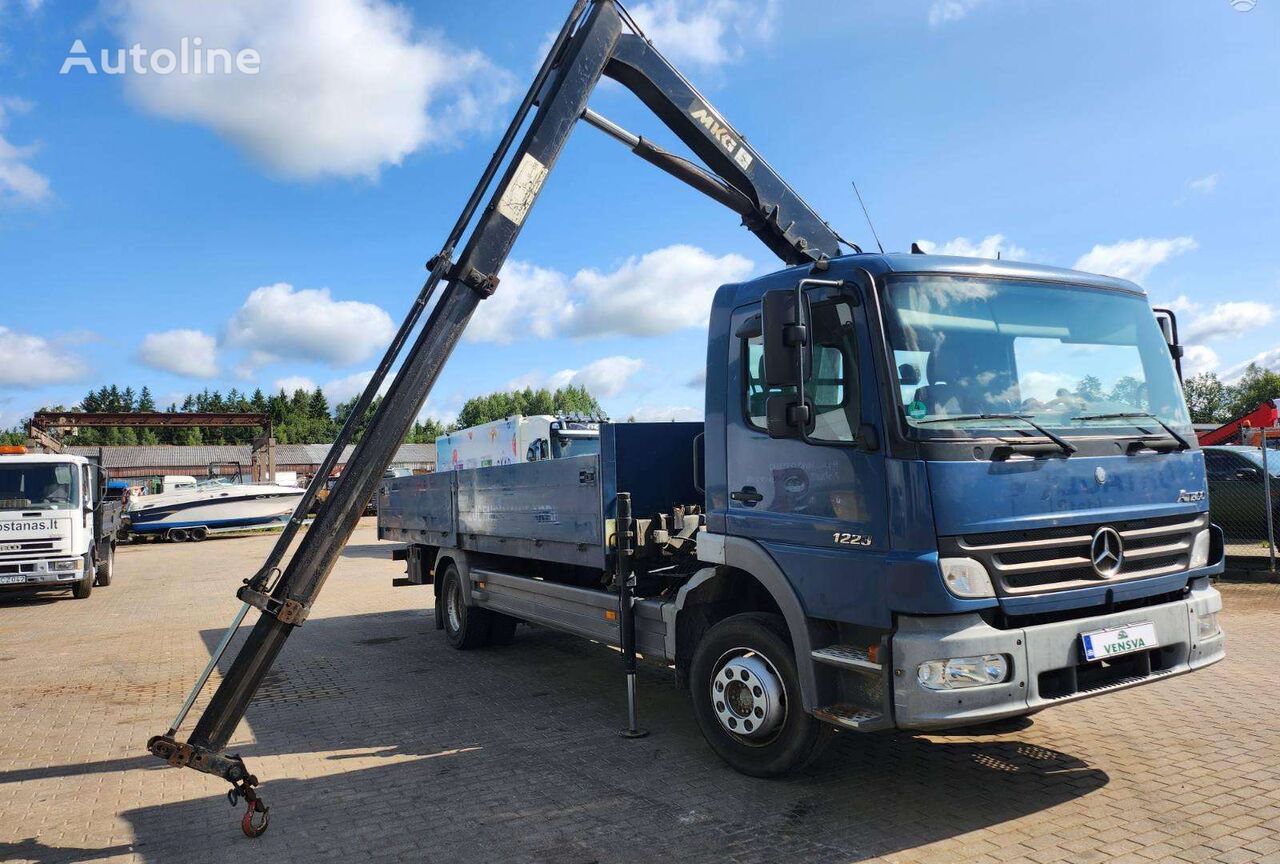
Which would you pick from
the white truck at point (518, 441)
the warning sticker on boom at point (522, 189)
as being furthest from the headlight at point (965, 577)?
the white truck at point (518, 441)

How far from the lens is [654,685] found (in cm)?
718

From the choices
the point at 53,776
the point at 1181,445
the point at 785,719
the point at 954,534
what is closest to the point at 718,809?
the point at 785,719

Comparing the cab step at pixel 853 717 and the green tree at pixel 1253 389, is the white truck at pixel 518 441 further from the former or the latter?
the green tree at pixel 1253 389

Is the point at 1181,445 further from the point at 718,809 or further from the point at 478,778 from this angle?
the point at 478,778

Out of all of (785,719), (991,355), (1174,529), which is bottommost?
(785,719)

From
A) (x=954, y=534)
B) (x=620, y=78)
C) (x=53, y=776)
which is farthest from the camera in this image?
(x=620, y=78)

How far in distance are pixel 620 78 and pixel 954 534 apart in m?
4.53

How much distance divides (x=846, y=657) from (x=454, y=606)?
5828 mm

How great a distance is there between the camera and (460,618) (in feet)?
29.3

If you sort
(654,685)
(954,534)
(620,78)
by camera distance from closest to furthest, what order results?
(954,534)
(620,78)
(654,685)

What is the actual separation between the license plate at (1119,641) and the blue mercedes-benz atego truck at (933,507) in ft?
0.04

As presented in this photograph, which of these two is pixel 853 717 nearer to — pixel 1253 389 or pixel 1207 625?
pixel 1207 625

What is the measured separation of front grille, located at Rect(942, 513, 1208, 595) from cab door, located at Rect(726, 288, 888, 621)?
47 centimetres

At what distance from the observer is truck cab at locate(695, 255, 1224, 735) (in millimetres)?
3922
